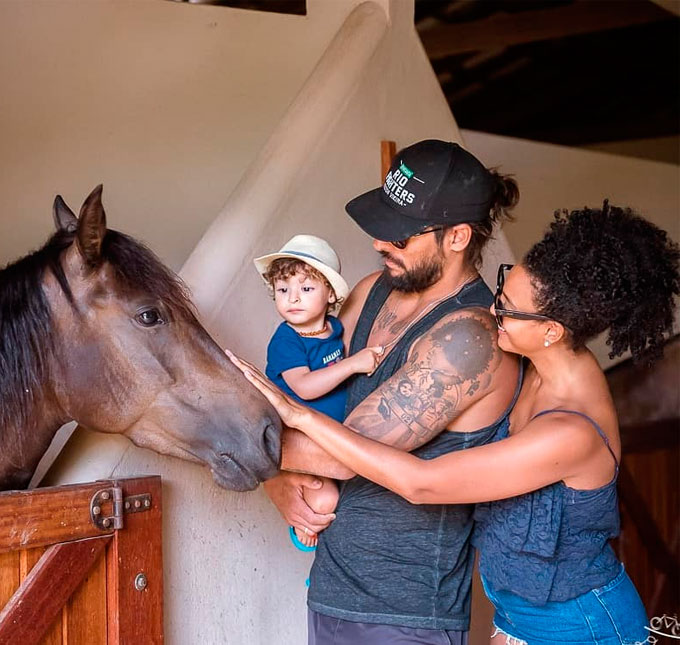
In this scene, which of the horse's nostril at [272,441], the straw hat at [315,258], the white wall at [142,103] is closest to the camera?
the horse's nostril at [272,441]

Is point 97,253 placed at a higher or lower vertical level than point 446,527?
higher

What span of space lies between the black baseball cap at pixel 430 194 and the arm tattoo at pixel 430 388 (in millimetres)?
207

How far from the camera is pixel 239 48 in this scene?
354 centimetres

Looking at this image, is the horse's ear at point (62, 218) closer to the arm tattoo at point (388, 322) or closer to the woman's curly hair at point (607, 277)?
the arm tattoo at point (388, 322)

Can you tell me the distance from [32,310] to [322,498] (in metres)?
0.65

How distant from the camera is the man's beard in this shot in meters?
1.92

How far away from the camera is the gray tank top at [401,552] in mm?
1822

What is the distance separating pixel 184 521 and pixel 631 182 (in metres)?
2.86

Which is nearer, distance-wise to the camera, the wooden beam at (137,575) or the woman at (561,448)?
the woman at (561,448)

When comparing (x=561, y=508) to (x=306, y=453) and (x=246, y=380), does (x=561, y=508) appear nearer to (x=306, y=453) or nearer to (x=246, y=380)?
(x=306, y=453)

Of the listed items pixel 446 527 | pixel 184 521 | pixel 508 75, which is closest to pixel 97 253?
pixel 184 521

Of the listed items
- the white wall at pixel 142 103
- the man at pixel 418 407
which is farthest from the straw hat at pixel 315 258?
the white wall at pixel 142 103

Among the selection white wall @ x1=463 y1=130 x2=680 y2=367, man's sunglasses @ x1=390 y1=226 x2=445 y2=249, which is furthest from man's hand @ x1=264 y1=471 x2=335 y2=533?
white wall @ x1=463 y1=130 x2=680 y2=367

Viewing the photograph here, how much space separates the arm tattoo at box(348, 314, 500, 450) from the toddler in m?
0.17
